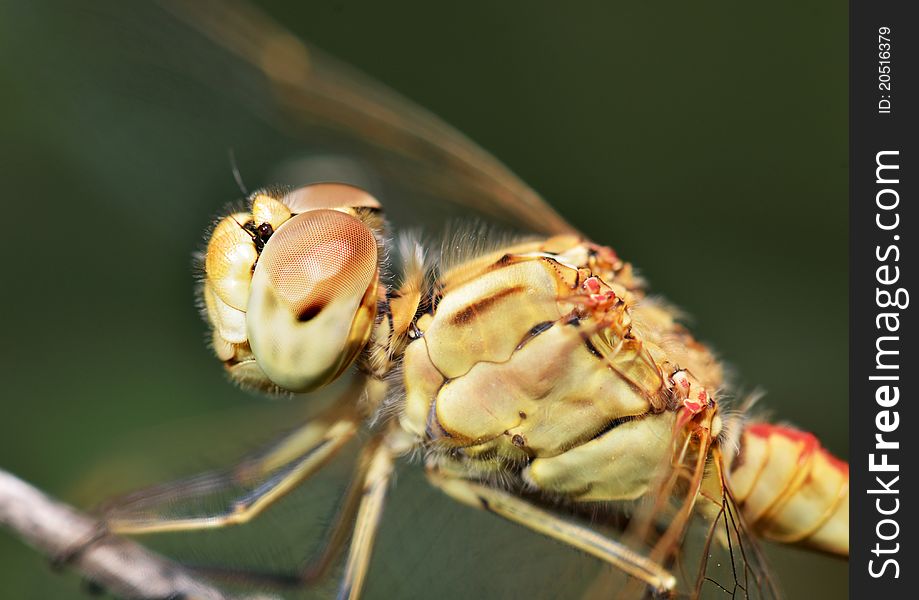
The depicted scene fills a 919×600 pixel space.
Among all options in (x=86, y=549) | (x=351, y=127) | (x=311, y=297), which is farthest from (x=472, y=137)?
(x=86, y=549)

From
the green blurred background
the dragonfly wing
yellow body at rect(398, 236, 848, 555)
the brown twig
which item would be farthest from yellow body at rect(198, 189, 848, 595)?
the green blurred background

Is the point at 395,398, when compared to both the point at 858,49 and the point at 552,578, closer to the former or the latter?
the point at 552,578

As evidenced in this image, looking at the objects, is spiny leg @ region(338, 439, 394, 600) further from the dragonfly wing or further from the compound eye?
the dragonfly wing

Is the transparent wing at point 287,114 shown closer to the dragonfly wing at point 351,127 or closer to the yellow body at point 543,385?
the dragonfly wing at point 351,127

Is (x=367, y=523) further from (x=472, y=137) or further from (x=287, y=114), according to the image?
(x=472, y=137)

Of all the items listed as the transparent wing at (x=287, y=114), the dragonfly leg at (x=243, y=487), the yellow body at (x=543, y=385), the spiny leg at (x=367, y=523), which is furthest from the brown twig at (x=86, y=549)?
the transparent wing at (x=287, y=114)

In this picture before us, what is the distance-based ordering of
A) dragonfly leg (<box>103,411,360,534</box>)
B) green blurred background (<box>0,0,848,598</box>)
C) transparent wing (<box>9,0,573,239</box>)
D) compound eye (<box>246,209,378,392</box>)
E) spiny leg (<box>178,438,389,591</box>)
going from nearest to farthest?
compound eye (<box>246,209,378,392</box>), dragonfly leg (<box>103,411,360,534</box>), spiny leg (<box>178,438,389,591</box>), transparent wing (<box>9,0,573,239</box>), green blurred background (<box>0,0,848,598</box>)

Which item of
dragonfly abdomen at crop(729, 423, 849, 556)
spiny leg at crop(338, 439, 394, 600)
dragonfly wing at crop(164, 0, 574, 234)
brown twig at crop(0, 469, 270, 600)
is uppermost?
dragonfly wing at crop(164, 0, 574, 234)
